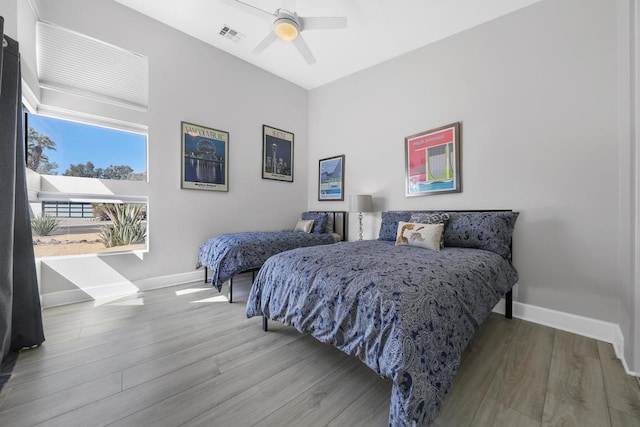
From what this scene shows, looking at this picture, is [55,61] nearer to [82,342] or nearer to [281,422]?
[82,342]

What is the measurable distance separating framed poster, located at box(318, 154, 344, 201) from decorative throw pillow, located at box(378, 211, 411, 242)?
1.24 meters

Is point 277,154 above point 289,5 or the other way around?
the other way around

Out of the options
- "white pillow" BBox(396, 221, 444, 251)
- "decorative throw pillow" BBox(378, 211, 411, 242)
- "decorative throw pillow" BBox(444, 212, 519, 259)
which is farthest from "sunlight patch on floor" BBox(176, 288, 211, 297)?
"decorative throw pillow" BBox(444, 212, 519, 259)

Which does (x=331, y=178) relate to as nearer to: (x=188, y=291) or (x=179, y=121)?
(x=179, y=121)

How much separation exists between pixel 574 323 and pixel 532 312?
0.91ft

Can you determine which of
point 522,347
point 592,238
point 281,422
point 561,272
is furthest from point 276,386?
point 592,238

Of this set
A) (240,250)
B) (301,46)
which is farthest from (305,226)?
(301,46)

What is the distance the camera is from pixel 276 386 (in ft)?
4.50

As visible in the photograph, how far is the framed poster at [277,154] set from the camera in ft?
13.4

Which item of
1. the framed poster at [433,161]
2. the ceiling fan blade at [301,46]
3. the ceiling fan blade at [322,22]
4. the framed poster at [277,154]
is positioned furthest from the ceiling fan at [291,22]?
the framed poster at [277,154]

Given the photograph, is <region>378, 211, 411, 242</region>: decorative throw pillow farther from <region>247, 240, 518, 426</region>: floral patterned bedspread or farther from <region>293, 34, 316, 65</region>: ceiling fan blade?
<region>293, 34, 316, 65</region>: ceiling fan blade

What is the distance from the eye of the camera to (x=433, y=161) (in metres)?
3.00

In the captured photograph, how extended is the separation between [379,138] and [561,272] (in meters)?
2.51

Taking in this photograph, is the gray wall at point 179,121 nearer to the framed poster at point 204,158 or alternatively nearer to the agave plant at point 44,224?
the framed poster at point 204,158
